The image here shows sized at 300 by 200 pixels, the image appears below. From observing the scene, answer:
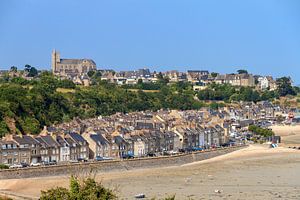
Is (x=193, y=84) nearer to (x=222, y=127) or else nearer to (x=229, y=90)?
(x=229, y=90)

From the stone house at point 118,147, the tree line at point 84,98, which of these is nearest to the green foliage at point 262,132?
the tree line at point 84,98

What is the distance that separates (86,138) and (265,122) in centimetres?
3384

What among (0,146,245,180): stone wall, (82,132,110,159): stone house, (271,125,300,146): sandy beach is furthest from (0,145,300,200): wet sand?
(271,125,300,146): sandy beach

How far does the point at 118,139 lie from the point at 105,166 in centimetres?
548

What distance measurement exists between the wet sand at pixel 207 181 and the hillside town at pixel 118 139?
3011 mm

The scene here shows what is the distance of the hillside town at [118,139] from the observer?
104 ft

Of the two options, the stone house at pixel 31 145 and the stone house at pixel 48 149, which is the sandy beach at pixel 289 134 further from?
the stone house at pixel 31 145

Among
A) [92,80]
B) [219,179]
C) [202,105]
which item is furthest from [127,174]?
[92,80]

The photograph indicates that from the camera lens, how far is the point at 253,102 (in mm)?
81188

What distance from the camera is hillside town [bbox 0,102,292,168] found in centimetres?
3161

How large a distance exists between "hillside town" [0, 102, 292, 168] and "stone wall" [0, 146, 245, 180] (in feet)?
5.10

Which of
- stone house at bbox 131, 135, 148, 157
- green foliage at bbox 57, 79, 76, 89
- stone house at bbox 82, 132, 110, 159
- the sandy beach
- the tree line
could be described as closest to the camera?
stone house at bbox 82, 132, 110, 159

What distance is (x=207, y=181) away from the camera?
93.4 feet

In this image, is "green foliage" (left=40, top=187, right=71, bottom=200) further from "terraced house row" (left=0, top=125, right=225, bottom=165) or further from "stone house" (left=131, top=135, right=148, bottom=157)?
"stone house" (left=131, top=135, right=148, bottom=157)
